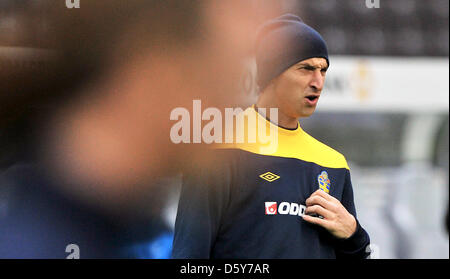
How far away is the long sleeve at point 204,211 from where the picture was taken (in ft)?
2.16

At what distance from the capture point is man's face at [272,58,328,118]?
68 cm

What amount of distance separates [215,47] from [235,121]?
0.23m

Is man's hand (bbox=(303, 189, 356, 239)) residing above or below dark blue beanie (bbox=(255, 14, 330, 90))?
below

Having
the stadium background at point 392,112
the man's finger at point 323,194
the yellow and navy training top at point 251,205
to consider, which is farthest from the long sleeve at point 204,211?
the stadium background at point 392,112

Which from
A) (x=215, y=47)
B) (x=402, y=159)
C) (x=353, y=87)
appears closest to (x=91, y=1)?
Result: (x=215, y=47)

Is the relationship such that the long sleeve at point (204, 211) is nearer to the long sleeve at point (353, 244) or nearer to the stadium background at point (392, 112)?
the long sleeve at point (353, 244)

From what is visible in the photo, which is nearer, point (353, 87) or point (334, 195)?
point (334, 195)

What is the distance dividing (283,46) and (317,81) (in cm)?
7

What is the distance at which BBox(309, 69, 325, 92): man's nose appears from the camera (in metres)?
0.68

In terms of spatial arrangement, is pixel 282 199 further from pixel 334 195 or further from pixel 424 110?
pixel 424 110

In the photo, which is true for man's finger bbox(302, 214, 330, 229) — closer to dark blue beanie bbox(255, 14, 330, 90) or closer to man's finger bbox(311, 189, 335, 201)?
man's finger bbox(311, 189, 335, 201)

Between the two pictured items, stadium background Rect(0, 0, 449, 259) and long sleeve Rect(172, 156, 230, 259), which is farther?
stadium background Rect(0, 0, 449, 259)

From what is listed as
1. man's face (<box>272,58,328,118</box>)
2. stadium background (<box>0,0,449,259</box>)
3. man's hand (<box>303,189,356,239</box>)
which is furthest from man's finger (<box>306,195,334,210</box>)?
stadium background (<box>0,0,449,259</box>)
